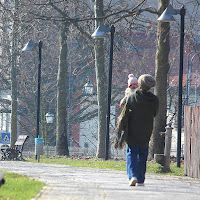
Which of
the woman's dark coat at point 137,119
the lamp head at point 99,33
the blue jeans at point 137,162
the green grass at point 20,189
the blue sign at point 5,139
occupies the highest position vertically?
the lamp head at point 99,33

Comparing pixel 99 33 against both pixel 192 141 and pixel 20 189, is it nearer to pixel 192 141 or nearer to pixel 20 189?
pixel 192 141

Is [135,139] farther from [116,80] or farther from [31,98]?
[116,80]

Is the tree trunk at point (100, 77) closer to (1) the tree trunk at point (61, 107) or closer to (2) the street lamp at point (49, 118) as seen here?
(1) the tree trunk at point (61, 107)

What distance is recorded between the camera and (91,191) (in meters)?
10.5

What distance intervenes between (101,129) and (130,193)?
690 inches

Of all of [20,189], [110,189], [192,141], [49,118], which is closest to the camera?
[20,189]

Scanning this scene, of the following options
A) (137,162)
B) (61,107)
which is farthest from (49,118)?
(137,162)

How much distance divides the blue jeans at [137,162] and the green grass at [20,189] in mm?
1360

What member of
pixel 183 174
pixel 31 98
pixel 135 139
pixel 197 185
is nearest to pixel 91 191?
pixel 135 139

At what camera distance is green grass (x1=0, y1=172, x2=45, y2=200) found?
9.48 m

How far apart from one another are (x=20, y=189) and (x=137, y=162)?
2.01 metres

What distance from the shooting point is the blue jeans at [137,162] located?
11.6m

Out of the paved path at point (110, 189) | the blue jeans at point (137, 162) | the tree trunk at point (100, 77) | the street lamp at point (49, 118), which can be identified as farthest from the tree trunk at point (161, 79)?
the street lamp at point (49, 118)

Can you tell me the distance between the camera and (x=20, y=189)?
34.5ft
